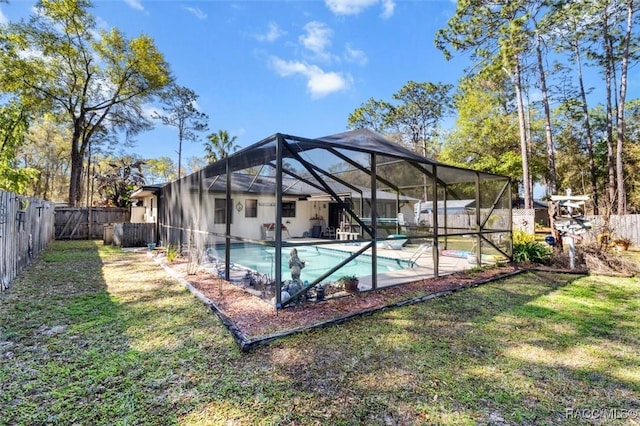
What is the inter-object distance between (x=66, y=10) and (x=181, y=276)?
54.6 feet

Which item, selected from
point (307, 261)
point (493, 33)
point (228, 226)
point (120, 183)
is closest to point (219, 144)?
point (120, 183)

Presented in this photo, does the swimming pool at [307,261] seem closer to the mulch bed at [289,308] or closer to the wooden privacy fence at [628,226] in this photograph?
the mulch bed at [289,308]

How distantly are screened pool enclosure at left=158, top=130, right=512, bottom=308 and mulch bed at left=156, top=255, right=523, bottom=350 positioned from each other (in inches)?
9.8

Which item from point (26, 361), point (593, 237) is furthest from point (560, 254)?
point (26, 361)

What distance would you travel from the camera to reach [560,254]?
7570 millimetres

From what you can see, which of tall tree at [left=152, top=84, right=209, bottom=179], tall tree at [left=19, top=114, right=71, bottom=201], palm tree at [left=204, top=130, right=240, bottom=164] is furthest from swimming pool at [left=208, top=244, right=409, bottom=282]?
tall tree at [left=19, top=114, right=71, bottom=201]

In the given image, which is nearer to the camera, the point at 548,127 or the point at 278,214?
the point at 278,214

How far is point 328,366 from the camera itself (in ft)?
8.94

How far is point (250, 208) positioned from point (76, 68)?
16.0 meters

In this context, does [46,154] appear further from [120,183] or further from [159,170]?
[120,183]

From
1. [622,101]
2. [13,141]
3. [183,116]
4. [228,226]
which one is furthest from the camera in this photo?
[183,116]

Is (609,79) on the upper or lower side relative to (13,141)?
upper

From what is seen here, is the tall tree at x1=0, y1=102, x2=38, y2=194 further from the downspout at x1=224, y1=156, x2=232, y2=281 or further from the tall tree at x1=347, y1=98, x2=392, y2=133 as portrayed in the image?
the tall tree at x1=347, y1=98, x2=392, y2=133

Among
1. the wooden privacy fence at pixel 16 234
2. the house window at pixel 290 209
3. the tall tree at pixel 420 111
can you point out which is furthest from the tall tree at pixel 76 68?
the tall tree at pixel 420 111
